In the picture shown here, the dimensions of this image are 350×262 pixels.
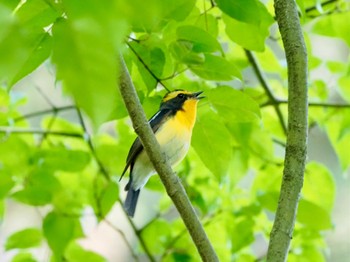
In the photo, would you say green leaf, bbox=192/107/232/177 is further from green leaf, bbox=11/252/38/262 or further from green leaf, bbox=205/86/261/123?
green leaf, bbox=11/252/38/262

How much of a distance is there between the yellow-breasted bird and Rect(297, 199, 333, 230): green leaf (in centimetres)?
38

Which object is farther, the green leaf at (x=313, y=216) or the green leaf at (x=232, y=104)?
the green leaf at (x=313, y=216)

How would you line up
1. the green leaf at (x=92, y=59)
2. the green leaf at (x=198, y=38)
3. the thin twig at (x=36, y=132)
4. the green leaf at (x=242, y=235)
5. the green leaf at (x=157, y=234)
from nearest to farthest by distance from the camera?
the green leaf at (x=92, y=59) < the green leaf at (x=198, y=38) < the green leaf at (x=242, y=235) < the thin twig at (x=36, y=132) < the green leaf at (x=157, y=234)

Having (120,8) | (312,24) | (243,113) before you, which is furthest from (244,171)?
(120,8)

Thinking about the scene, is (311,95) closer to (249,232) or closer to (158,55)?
(249,232)

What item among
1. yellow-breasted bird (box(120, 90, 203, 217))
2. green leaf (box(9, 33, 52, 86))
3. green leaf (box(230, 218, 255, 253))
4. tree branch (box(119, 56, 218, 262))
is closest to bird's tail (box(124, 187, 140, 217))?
yellow-breasted bird (box(120, 90, 203, 217))

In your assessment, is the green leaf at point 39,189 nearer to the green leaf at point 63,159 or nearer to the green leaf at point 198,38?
the green leaf at point 63,159

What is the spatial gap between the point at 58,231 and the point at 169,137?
0.46 metres

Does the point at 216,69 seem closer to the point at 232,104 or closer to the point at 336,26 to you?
the point at 232,104

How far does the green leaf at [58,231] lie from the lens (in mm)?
Answer: 2143

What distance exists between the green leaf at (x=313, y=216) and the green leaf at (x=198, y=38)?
2.45ft

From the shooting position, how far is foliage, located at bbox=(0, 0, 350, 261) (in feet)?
4.67

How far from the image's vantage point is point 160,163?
1.18 meters

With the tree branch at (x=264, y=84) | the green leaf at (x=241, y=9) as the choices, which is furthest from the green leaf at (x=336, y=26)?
the green leaf at (x=241, y=9)
